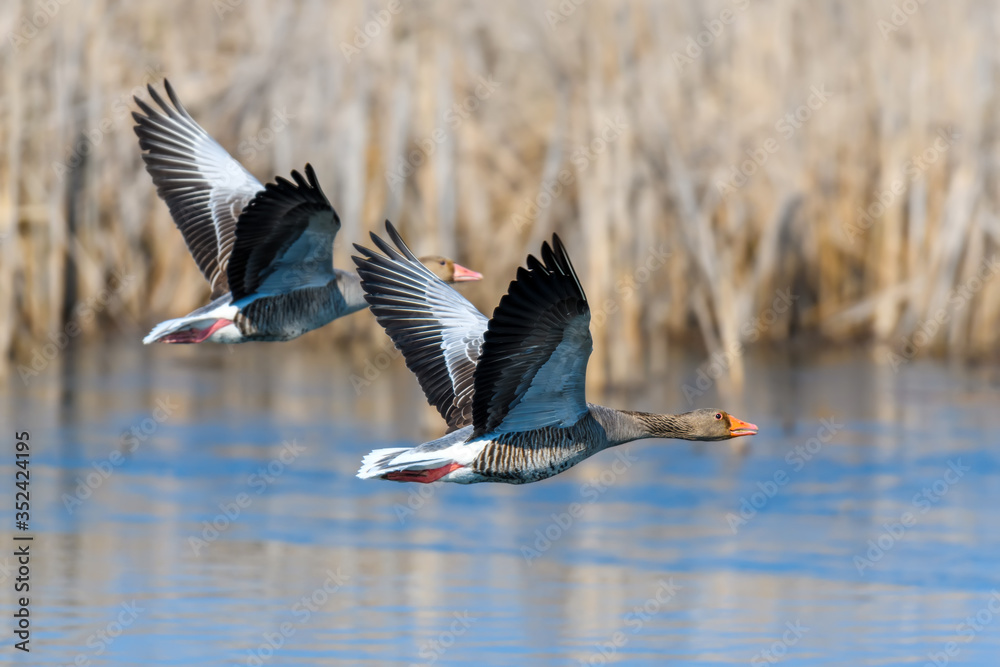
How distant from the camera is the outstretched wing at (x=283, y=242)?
10445 mm

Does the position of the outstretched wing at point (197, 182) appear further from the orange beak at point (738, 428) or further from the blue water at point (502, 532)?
the orange beak at point (738, 428)

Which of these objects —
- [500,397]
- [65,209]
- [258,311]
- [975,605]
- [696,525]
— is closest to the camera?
[500,397]

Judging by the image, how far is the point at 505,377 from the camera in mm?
9227

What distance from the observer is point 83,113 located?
2209cm

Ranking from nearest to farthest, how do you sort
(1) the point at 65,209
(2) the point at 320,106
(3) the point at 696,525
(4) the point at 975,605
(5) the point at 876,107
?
(4) the point at 975,605 → (3) the point at 696,525 → (2) the point at 320,106 → (1) the point at 65,209 → (5) the point at 876,107

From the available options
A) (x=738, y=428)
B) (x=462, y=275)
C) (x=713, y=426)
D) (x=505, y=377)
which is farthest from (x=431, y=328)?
(x=738, y=428)

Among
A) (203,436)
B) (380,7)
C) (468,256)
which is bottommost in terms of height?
(203,436)

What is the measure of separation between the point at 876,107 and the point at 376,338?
28.2 feet

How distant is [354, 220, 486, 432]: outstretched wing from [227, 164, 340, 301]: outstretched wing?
601 millimetres

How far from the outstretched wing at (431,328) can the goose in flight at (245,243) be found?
58cm

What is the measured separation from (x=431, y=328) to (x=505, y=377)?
Result: 53.9 inches

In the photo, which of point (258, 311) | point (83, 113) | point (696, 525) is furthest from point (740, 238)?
point (258, 311)

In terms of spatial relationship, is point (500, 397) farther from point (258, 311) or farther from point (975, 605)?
point (975, 605)

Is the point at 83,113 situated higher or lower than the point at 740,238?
higher
